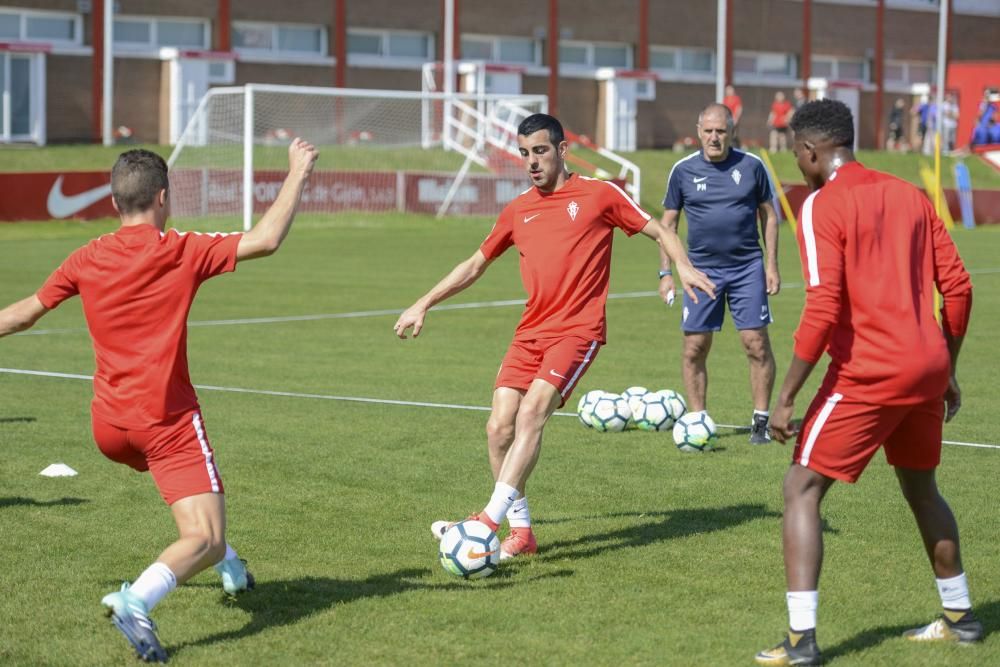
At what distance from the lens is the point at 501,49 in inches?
2153

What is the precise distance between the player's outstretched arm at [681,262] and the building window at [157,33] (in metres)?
42.0

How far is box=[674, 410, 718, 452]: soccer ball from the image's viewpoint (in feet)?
33.4

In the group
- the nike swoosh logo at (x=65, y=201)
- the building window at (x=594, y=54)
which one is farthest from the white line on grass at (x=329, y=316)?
the building window at (x=594, y=54)

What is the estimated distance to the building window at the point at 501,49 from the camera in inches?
2128

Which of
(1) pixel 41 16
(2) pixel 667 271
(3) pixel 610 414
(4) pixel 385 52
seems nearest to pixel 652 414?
(3) pixel 610 414

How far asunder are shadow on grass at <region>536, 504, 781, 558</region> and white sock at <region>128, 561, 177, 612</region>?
91.8 inches

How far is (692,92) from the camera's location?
194 ft

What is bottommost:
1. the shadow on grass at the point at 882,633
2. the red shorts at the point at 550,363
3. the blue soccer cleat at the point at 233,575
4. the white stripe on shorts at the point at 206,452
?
the shadow on grass at the point at 882,633

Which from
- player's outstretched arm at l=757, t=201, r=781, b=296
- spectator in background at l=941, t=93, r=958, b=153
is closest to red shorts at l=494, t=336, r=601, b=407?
player's outstretched arm at l=757, t=201, r=781, b=296

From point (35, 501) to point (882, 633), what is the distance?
4.93m

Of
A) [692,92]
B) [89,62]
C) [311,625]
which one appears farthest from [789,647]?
[692,92]

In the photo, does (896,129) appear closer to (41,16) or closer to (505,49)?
(505,49)

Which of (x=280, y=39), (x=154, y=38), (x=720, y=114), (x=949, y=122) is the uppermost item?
(x=280, y=39)

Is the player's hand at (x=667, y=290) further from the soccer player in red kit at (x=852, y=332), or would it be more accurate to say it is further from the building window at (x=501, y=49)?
the building window at (x=501, y=49)
